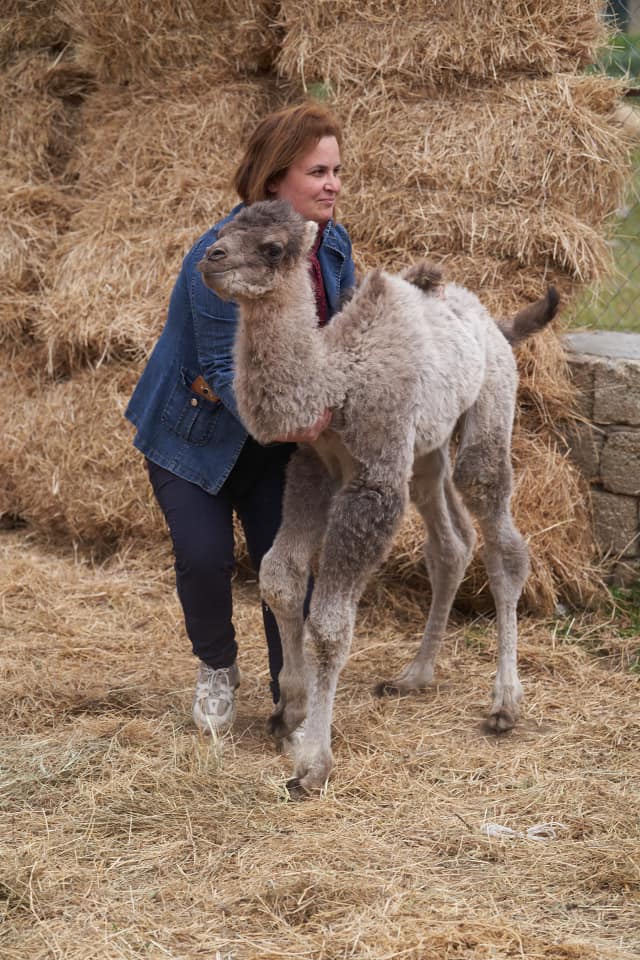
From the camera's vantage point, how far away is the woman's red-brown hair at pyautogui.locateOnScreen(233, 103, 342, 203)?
3.81 meters

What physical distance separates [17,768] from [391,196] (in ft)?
10.4

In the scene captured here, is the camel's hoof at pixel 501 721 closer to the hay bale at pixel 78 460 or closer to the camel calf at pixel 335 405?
the camel calf at pixel 335 405

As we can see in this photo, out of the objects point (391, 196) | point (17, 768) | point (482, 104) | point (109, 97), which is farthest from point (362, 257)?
point (17, 768)

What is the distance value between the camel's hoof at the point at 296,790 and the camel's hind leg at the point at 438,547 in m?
1.07

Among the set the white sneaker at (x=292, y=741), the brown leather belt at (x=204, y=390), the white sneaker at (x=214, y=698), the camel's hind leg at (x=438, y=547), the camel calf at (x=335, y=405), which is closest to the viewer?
the camel calf at (x=335, y=405)

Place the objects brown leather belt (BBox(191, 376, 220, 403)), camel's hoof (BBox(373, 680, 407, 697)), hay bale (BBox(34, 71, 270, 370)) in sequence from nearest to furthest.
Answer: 1. brown leather belt (BBox(191, 376, 220, 403))
2. camel's hoof (BBox(373, 680, 407, 697))
3. hay bale (BBox(34, 71, 270, 370))

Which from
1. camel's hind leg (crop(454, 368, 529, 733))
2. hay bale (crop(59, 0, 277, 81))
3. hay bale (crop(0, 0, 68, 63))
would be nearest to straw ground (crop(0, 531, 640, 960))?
camel's hind leg (crop(454, 368, 529, 733))

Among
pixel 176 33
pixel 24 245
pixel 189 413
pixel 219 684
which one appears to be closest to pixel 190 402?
pixel 189 413

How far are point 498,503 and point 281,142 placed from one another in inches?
60.5

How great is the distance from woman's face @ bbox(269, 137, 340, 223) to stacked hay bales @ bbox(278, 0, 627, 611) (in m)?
1.68

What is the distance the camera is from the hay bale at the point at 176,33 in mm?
5973

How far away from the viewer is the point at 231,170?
19.7 ft

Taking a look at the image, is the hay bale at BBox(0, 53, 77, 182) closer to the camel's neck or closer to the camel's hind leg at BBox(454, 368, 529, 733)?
the camel's hind leg at BBox(454, 368, 529, 733)

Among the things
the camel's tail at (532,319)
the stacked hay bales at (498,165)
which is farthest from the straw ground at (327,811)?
the camel's tail at (532,319)
